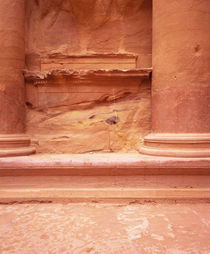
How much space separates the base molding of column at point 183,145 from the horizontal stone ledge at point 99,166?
99 mm

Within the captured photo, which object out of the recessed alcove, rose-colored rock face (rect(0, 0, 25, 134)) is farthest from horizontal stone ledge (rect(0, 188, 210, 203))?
rose-colored rock face (rect(0, 0, 25, 134))

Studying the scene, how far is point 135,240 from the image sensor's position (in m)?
1.89

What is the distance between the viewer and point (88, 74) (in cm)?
368

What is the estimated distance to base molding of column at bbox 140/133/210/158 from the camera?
2.93 meters

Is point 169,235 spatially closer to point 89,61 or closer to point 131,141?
point 131,141

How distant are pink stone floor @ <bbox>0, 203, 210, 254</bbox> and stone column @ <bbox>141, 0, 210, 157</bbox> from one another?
2.81ft

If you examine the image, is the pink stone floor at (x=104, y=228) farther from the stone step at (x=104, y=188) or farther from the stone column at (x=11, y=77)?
the stone column at (x=11, y=77)

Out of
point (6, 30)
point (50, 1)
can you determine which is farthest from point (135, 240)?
point (50, 1)

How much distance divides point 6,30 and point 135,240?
3.36 meters

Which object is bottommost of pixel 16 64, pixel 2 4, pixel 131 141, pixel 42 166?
pixel 42 166

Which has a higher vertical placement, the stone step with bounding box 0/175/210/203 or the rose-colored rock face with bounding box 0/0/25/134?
the rose-colored rock face with bounding box 0/0/25/134

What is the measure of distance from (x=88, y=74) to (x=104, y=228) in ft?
7.91

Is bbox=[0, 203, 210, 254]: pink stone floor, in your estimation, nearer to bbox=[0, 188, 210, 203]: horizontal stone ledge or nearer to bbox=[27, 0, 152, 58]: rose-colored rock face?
bbox=[0, 188, 210, 203]: horizontal stone ledge

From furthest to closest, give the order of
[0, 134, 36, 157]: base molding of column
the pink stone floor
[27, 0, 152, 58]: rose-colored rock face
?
[27, 0, 152, 58]: rose-colored rock face, [0, 134, 36, 157]: base molding of column, the pink stone floor
